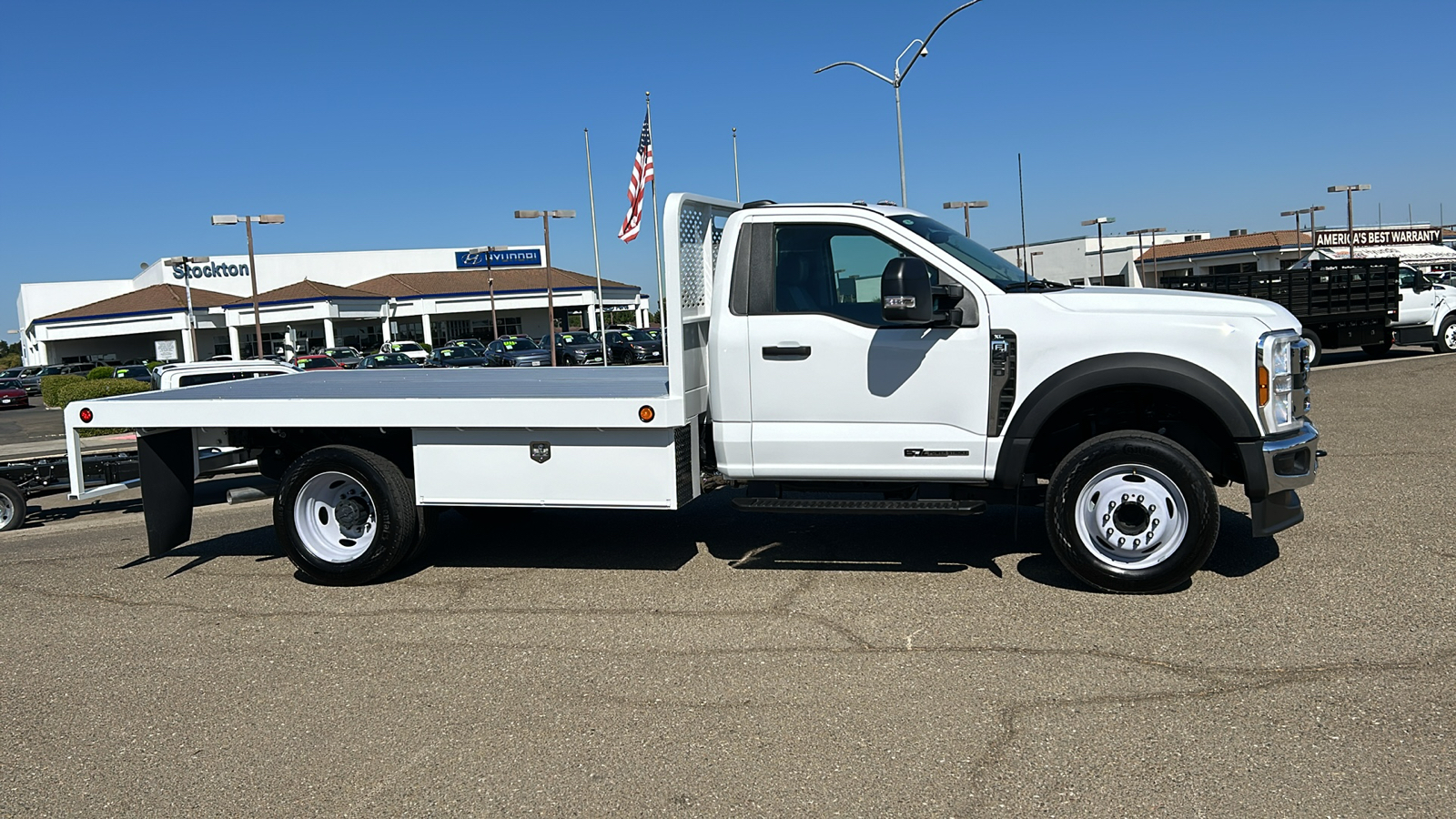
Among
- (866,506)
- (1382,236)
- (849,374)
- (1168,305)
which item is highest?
(1382,236)

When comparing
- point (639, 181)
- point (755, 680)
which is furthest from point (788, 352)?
point (639, 181)

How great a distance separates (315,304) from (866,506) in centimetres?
7165

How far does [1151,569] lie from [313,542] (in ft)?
16.6

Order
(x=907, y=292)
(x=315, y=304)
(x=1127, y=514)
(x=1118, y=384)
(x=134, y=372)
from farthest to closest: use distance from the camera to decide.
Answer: (x=315, y=304)
(x=134, y=372)
(x=1127, y=514)
(x=1118, y=384)
(x=907, y=292)

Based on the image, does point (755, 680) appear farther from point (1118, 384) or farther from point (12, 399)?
point (12, 399)

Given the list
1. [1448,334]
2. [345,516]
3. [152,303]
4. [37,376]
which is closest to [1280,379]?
[345,516]

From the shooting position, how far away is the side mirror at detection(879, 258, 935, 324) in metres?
5.80

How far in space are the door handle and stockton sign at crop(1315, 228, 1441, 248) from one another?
78502mm

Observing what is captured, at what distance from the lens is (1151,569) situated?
19.6ft

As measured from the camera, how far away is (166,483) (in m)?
7.39

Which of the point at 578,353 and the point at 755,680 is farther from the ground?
the point at 578,353

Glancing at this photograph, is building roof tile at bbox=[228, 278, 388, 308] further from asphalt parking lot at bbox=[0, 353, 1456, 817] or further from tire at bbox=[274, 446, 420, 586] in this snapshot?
tire at bbox=[274, 446, 420, 586]

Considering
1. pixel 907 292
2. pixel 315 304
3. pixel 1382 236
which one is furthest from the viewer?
pixel 1382 236

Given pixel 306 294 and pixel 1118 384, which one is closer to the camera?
pixel 1118 384
